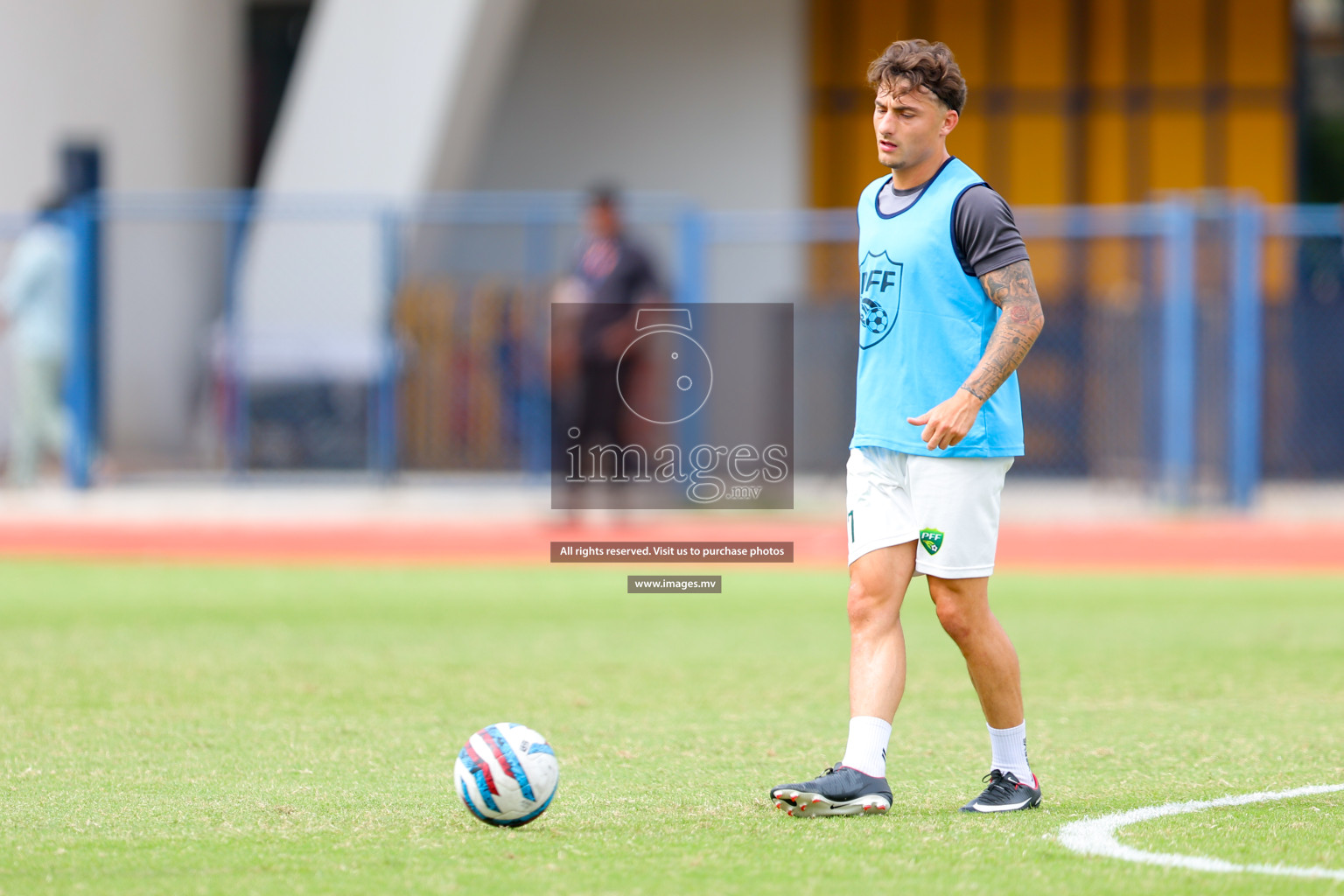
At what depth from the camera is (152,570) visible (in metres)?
11.2

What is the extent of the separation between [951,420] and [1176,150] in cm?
1773

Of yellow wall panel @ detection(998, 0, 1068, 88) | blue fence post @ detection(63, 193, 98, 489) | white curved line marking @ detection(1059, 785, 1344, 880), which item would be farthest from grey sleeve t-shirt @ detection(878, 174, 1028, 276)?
yellow wall panel @ detection(998, 0, 1068, 88)

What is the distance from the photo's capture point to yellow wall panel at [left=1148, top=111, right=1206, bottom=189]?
818 inches

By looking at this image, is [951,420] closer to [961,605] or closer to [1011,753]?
[961,605]

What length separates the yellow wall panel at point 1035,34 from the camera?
816 inches

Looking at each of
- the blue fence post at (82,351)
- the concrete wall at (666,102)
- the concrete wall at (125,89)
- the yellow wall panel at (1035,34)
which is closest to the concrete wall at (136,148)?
the concrete wall at (125,89)

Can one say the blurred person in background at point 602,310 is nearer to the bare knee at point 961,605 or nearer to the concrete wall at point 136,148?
the concrete wall at point 136,148

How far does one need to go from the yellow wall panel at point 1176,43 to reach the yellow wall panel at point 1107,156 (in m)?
0.78

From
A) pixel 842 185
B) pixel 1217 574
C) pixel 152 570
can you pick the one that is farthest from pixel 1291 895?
pixel 842 185

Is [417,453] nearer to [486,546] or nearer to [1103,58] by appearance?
[486,546]

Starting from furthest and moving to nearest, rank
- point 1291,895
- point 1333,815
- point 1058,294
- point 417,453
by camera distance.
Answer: point 1058,294, point 417,453, point 1333,815, point 1291,895

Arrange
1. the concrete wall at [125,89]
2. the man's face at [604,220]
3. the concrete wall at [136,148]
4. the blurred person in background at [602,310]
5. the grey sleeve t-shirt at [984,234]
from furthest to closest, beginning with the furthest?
the concrete wall at [125,89], the concrete wall at [136,148], the blurred person in background at [602,310], the man's face at [604,220], the grey sleeve t-shirt at [984,234]

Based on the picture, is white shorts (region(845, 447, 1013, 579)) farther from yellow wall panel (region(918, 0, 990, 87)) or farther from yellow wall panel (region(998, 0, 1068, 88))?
yellow wall panel (region(998, 0, 1068, 88))

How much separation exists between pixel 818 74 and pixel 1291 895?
17.9 m
